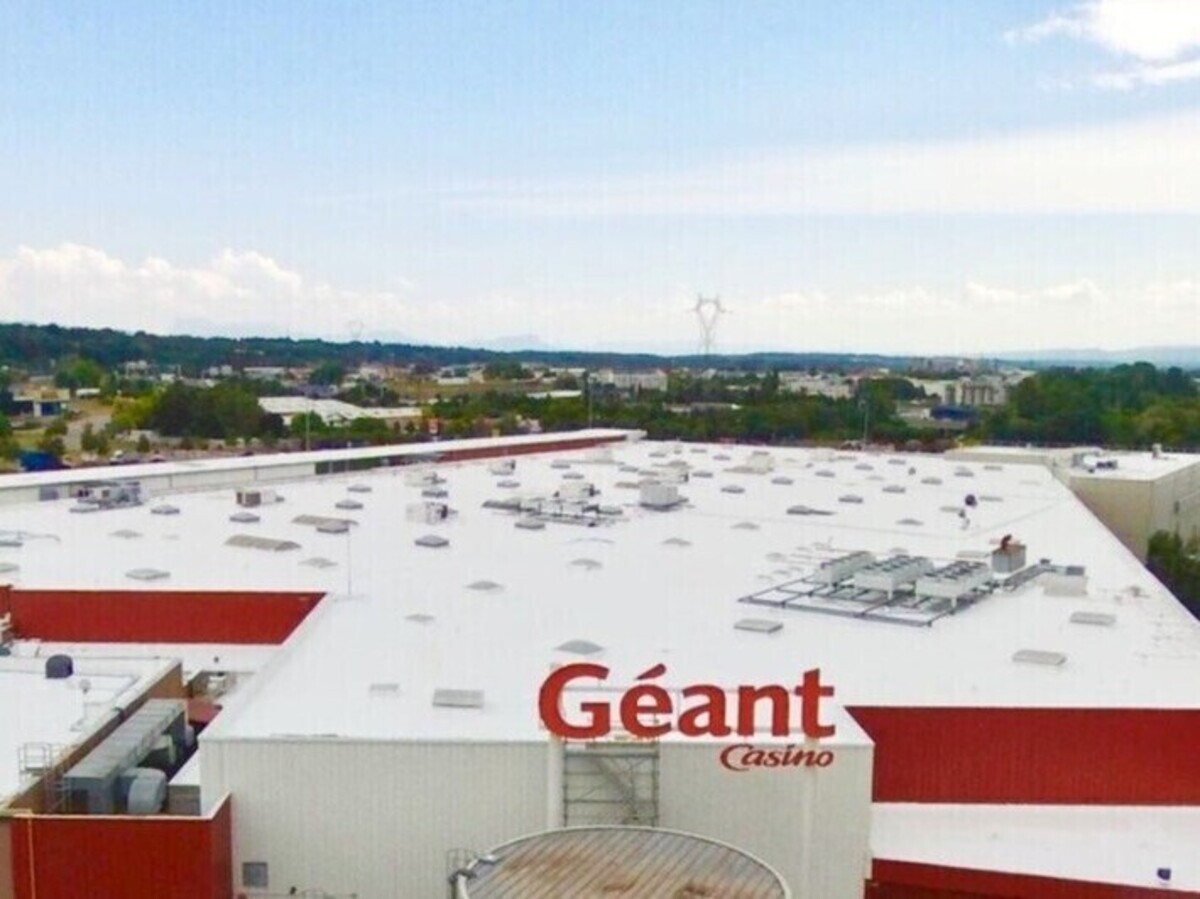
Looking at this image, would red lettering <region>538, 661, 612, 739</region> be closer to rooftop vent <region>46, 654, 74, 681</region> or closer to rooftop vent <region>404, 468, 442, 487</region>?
rooftop vent <region>46, 654, 74, 681</region>

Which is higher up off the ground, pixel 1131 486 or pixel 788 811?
pixel 1131 486

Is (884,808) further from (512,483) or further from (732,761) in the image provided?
(512,483)

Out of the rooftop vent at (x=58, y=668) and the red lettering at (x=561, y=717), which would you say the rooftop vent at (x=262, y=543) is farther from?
the red lettering at (x=561, y=717)

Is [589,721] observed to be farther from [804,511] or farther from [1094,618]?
[804,511]

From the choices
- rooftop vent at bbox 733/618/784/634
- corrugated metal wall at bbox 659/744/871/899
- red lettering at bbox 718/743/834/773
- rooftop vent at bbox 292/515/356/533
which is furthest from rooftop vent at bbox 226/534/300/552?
red lettering at bbox 718/743/834/773

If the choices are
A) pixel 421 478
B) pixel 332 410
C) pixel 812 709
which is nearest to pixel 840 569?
pixel 812 709

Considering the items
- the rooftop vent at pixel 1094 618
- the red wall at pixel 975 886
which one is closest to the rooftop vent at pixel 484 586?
the rooftop vent at pixel 1094 618

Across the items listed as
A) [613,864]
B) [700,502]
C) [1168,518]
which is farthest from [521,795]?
[1168,518]
